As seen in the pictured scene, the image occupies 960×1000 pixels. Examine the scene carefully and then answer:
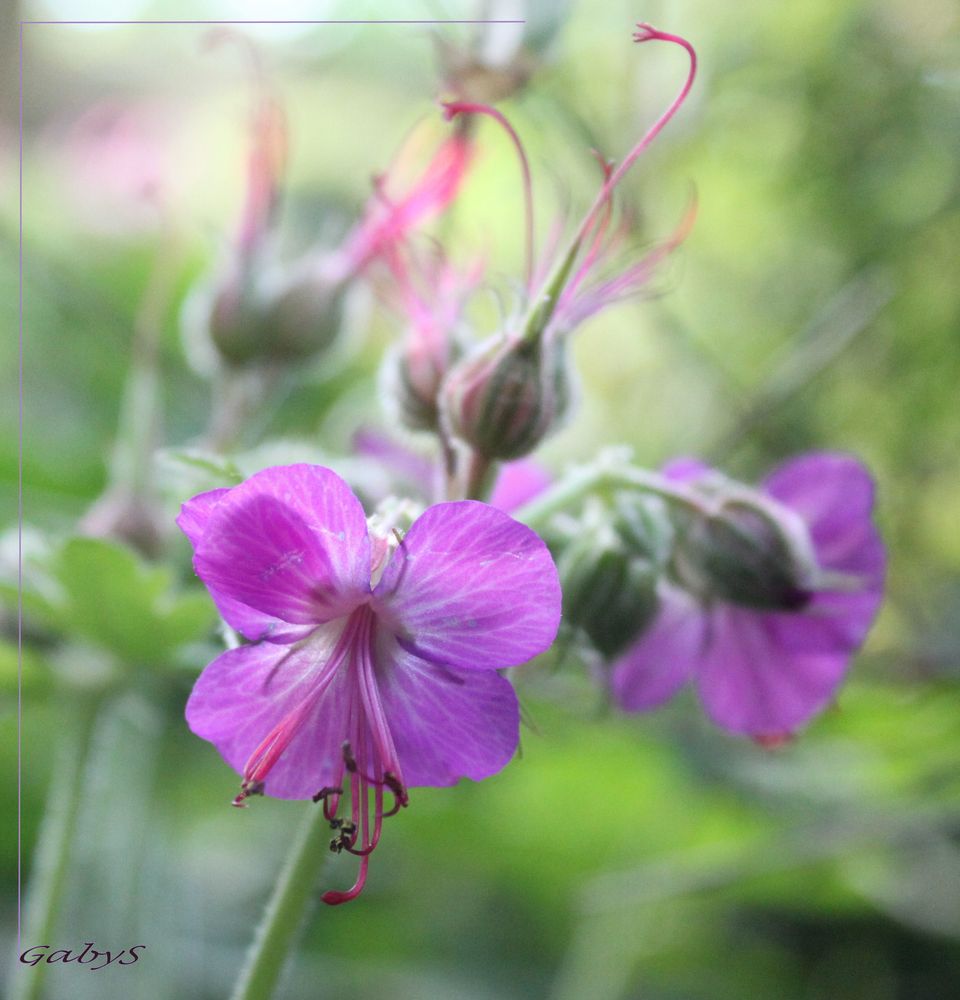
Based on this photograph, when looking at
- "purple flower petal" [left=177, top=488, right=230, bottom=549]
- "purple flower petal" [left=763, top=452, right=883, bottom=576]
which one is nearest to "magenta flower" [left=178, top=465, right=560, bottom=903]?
"purple flower petal" [left=177, top=488, right=230, bottom=549]

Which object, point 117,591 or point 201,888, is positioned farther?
point 201,888

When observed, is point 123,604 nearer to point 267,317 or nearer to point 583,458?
point 267,317

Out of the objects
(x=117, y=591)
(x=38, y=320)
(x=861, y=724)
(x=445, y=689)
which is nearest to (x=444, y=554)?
(x=445, y=689)

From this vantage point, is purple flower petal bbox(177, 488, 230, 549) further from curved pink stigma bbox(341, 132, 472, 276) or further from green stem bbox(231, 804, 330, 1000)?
curved pink stigma bbox(341, 132, 472, 276)

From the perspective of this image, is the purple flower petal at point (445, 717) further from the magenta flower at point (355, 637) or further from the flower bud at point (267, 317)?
the flower bud at point (267, 317)

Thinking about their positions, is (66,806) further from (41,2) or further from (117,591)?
(41,2)

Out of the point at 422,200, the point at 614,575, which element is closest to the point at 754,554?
the point at 614,575

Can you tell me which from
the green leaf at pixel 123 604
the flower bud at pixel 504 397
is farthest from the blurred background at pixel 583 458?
the flower bud at pixel 504 397
